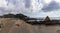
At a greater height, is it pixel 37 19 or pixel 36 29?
pixel 37 19

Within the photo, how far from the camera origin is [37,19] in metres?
9.00

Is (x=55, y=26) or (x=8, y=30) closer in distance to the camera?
(x=8, y=30)

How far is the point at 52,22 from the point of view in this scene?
356 inches

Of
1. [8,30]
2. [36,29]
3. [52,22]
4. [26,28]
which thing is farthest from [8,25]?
[52,22]

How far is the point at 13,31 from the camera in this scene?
24.8 ft

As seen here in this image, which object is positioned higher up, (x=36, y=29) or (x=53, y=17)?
(x=53, y=17)

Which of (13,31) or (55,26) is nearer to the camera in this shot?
(13,31)

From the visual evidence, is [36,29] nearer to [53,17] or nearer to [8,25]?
[53,17]

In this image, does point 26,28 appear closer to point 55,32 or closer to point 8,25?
point 8,25

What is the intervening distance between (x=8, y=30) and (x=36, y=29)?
2.03 m

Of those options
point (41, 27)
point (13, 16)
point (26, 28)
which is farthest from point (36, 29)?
point (13, 16)

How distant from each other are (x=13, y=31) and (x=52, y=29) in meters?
2.79

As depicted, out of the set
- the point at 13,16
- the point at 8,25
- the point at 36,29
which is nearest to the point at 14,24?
the point at 8,25

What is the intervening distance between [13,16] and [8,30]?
143 centimetres
